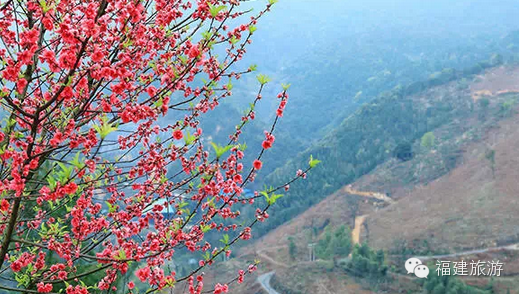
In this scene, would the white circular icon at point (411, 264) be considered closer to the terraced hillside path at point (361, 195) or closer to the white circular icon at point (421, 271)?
the white circular icon at point (421, 271)

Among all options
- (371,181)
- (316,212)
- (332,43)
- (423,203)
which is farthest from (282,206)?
(332,43)

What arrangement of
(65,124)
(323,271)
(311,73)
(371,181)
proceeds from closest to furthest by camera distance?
(65,124) → (323,271) → (371,181) → (311,73)

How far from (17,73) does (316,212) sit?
48610 millimetres

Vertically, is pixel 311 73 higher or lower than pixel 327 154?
higher

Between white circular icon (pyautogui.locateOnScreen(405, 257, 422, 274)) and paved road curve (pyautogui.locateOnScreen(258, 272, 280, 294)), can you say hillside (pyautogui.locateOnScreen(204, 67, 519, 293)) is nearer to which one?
paved road curve (pyautogui.locateOnScreen(258, 272, 280, 294))

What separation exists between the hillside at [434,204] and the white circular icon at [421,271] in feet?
2.71

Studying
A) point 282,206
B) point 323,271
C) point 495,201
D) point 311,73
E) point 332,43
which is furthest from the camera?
point 332,43

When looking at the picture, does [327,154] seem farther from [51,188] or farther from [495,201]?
[51,188]

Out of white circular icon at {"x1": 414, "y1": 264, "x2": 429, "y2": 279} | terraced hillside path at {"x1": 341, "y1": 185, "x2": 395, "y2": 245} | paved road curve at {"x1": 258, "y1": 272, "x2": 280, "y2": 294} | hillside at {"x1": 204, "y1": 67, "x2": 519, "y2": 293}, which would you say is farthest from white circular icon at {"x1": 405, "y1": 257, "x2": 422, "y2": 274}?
paved road curve at {"x1": 258, "y1": 272, "x2": 280, "y2": 294}

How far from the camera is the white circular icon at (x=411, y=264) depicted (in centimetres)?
2925

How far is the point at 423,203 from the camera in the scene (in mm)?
43156

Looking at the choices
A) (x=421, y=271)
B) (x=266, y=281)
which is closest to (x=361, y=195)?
(x=266, y=281)

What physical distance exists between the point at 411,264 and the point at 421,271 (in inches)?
71.4

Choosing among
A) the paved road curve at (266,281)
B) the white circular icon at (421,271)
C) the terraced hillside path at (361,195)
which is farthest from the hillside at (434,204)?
the white circular icon at (421,271)
